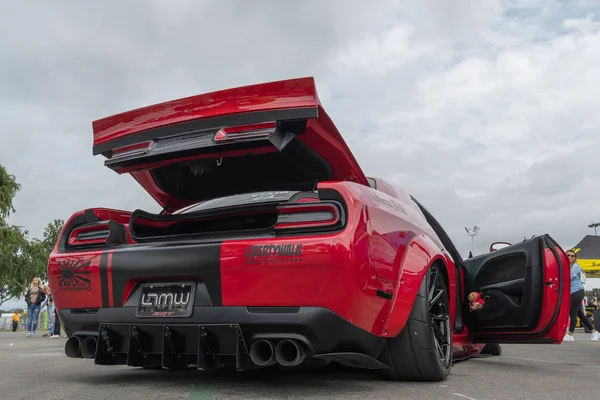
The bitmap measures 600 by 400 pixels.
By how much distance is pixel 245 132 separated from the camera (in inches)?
115

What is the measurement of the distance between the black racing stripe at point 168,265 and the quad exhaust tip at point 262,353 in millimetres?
277

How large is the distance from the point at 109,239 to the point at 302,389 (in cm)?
136

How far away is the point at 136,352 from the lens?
9.86 ft

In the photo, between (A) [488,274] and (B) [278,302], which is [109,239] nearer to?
(B) [278,302]

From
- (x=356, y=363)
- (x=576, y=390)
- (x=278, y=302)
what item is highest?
(x=278, y=302)

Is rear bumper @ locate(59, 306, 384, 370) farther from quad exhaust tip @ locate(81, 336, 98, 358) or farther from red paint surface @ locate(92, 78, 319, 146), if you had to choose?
red paint surface @ locate(92, 78, 319, 146)

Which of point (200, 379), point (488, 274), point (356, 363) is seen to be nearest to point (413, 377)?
point (356, 363)

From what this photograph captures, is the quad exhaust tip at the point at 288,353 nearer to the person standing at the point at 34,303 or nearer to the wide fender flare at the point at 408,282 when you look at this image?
the wide fender flare at the point at 408,282

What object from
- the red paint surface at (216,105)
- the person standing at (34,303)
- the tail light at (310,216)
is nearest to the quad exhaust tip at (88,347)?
the red paint surface at (216,105)

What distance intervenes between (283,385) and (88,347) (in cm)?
109

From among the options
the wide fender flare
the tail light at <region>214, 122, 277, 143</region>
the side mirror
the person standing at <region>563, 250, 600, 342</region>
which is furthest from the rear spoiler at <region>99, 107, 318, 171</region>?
the person standing at <region>563, 250, 600, 342</region>

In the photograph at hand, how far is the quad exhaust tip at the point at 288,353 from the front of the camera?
2.66 m

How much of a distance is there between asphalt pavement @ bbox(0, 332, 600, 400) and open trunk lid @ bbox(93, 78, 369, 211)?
1.14 meters

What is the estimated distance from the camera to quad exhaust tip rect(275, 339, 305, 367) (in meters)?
2.66
